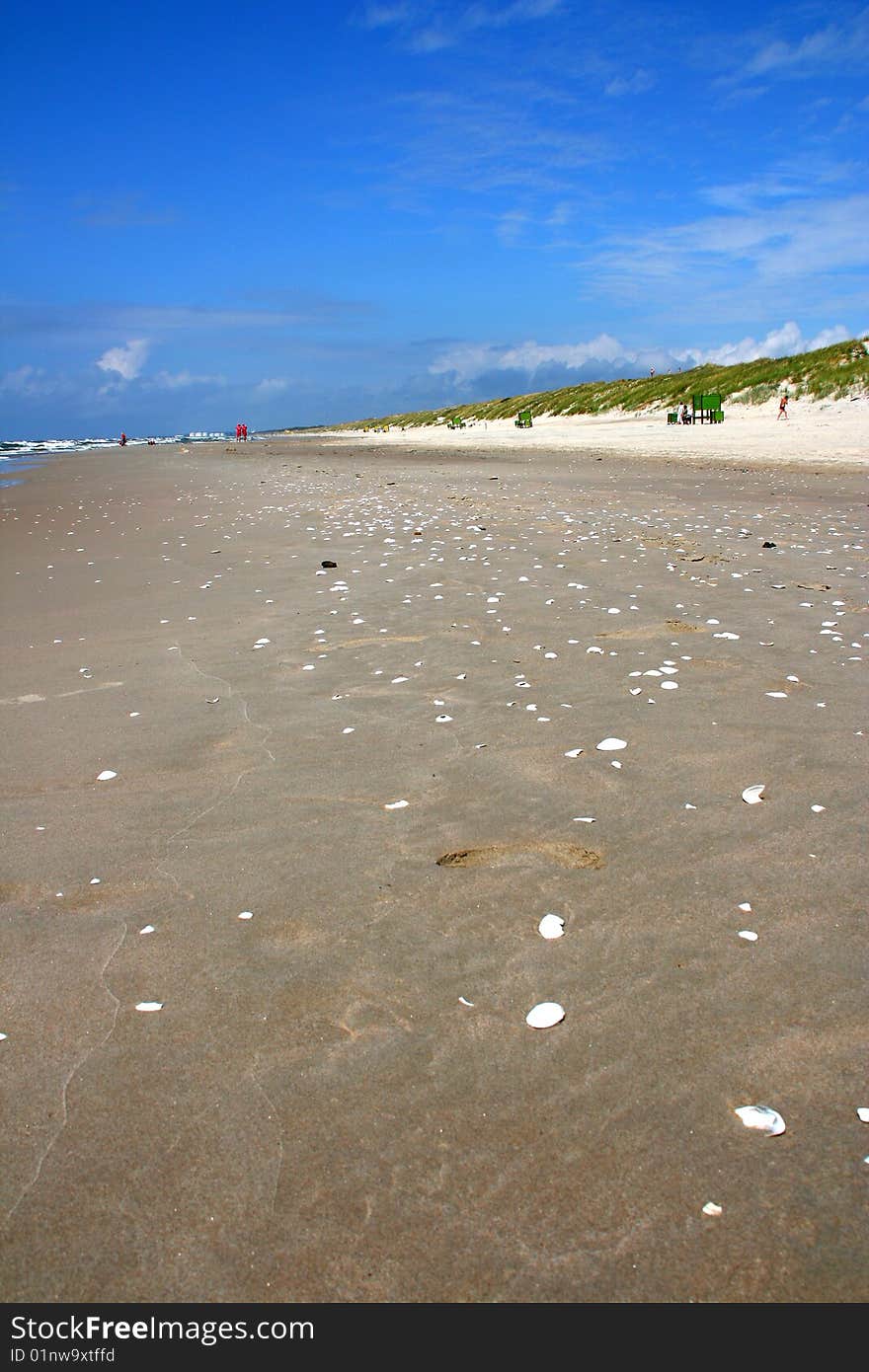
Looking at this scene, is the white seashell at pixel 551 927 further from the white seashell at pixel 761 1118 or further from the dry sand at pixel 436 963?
the white seashell at pixel 761 1118

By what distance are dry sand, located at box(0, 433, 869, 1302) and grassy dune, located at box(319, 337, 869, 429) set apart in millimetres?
38433

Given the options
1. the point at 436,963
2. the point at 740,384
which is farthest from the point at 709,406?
the point at 436,963

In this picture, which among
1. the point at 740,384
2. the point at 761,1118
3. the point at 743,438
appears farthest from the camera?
the point at 740,384

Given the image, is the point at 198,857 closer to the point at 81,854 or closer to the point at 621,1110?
the point at 81,854

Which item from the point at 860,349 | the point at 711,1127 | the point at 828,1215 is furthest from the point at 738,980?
the point at 860,349

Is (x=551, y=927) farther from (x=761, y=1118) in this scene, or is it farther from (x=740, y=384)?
(x=740, y=384)

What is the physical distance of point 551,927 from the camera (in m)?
3.87

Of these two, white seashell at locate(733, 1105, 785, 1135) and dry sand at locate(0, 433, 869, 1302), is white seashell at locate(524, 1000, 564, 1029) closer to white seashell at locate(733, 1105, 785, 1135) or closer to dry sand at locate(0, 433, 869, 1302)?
dry sand at locate(0, 433, 869, 1302)


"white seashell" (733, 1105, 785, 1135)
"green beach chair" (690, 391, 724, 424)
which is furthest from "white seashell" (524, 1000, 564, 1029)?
"green beach chair" (690, 391, 724, 424)

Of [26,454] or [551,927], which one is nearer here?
[551,927]

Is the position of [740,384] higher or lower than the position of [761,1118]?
higher

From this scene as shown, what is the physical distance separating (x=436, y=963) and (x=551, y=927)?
1.84 feet

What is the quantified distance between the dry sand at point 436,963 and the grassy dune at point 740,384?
1513 inches

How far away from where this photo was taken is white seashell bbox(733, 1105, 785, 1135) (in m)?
2.77
